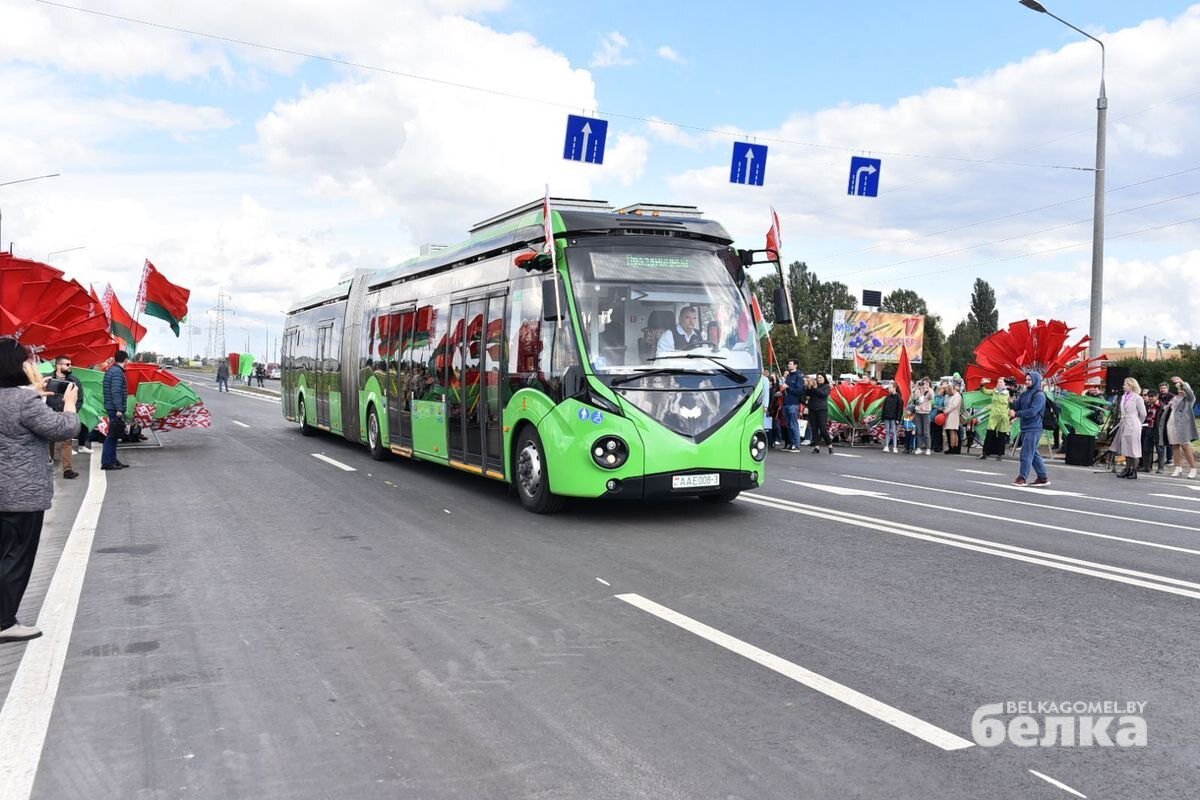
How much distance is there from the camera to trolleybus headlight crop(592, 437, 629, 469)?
942 centimetres

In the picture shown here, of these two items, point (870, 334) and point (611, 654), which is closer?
point (611, 654)

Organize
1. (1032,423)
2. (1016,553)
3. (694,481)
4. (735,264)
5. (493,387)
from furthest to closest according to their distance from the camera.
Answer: (1032,423), (493,387), (735,264), (694,481), (1016,553)

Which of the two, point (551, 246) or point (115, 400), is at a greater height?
point (551, 246)

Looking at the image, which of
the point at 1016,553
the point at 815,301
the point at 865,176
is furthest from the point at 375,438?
the point at 815,301

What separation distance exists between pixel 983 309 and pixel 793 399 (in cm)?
11272

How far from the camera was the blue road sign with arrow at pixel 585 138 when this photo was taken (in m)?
20.7

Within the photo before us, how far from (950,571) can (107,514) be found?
27.4 ft

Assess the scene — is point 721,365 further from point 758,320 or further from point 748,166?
point 748,166

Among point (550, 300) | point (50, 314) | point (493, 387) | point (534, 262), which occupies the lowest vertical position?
point (493, 387)

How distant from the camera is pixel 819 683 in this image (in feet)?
15.8

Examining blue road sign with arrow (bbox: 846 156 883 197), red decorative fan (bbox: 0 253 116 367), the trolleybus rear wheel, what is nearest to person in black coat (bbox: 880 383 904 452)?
blue road sign with arrow (bbox: 846 156 883 197)

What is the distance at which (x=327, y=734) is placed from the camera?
4188 millimetres

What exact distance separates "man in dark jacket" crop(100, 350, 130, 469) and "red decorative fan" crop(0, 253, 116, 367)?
0.23m

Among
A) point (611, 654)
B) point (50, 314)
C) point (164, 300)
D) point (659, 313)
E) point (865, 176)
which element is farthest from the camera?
point (865, 176)
